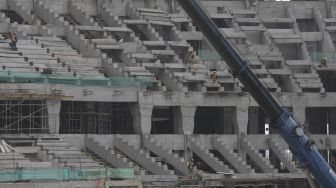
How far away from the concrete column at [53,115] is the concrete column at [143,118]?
814 centimetres

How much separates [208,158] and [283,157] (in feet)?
27.8

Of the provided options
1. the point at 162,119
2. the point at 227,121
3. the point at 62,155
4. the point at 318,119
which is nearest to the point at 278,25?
the point at 318,119

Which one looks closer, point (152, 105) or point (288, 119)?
point (288, 119)

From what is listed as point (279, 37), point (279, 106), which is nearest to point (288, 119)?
point (279, 106)

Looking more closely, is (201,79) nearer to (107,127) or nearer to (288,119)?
(107,127)

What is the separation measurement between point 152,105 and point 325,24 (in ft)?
91.1

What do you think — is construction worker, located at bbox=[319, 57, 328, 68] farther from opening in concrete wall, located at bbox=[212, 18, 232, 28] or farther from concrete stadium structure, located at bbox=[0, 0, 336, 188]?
opening in concrete wall, located at bbox=[212, 18, 232, 28]

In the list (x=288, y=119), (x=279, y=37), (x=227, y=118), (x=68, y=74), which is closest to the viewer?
(x=288, y=119)

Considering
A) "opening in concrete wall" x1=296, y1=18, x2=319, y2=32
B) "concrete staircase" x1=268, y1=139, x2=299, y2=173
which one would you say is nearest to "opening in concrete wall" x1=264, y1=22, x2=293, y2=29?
"opening in concrete wall" x1=296, y1=18, x2=319, y2=32

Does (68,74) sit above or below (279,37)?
below

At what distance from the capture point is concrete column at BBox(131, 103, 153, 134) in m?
88.9

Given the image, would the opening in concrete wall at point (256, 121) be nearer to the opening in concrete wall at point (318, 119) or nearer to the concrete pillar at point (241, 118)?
the opening in concrete wall at point (318, 119)

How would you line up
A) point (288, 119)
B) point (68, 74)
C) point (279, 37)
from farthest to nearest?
point (279, 37) < point (68, 74) < point (288, 119)

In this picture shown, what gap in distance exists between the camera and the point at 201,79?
9306 cm
